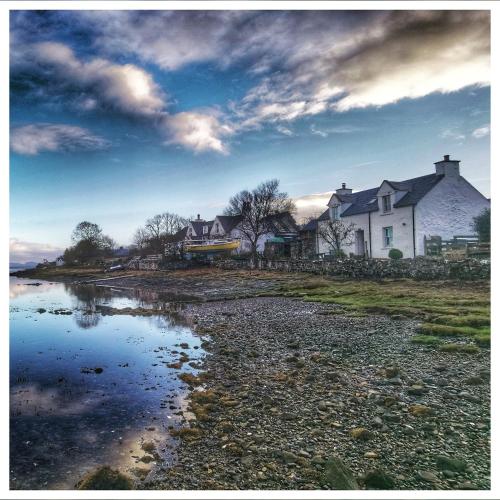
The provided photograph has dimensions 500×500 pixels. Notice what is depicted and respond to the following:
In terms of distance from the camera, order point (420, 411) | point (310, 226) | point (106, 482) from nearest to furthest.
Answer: point (106, 482)
point (420, 411)
point (310, 226)

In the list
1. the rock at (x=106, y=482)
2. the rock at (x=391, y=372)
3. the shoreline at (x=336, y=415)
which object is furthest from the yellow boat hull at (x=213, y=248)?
the rock at (x=106, y=482)

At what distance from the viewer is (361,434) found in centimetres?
221

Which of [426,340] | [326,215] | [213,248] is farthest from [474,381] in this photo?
[213,248]

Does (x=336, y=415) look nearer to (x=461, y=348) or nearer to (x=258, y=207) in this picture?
(x=461, y=348)

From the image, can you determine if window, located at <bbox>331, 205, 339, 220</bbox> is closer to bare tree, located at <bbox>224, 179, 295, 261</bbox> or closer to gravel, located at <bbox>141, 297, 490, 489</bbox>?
bare tree, located at <bbox>224, 179, 295, 261</bbox>

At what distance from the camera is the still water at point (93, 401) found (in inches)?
90.2

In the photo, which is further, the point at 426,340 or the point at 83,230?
the point at 83,230

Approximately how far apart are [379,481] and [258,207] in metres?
16.1

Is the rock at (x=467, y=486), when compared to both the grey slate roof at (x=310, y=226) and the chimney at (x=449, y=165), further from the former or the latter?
the grey slate roof at (x=310, y=226)

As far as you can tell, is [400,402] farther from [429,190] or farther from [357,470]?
[429,190]

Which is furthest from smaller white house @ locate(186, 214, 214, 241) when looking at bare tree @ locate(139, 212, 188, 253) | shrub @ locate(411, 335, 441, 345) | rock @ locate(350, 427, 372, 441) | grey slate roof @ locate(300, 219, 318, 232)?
rock @ locate(350, 427, 372, 441)

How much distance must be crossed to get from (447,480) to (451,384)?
4.23 feet

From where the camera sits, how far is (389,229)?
1166 cm

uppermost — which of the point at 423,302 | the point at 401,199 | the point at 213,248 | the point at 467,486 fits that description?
the point at 401,199
